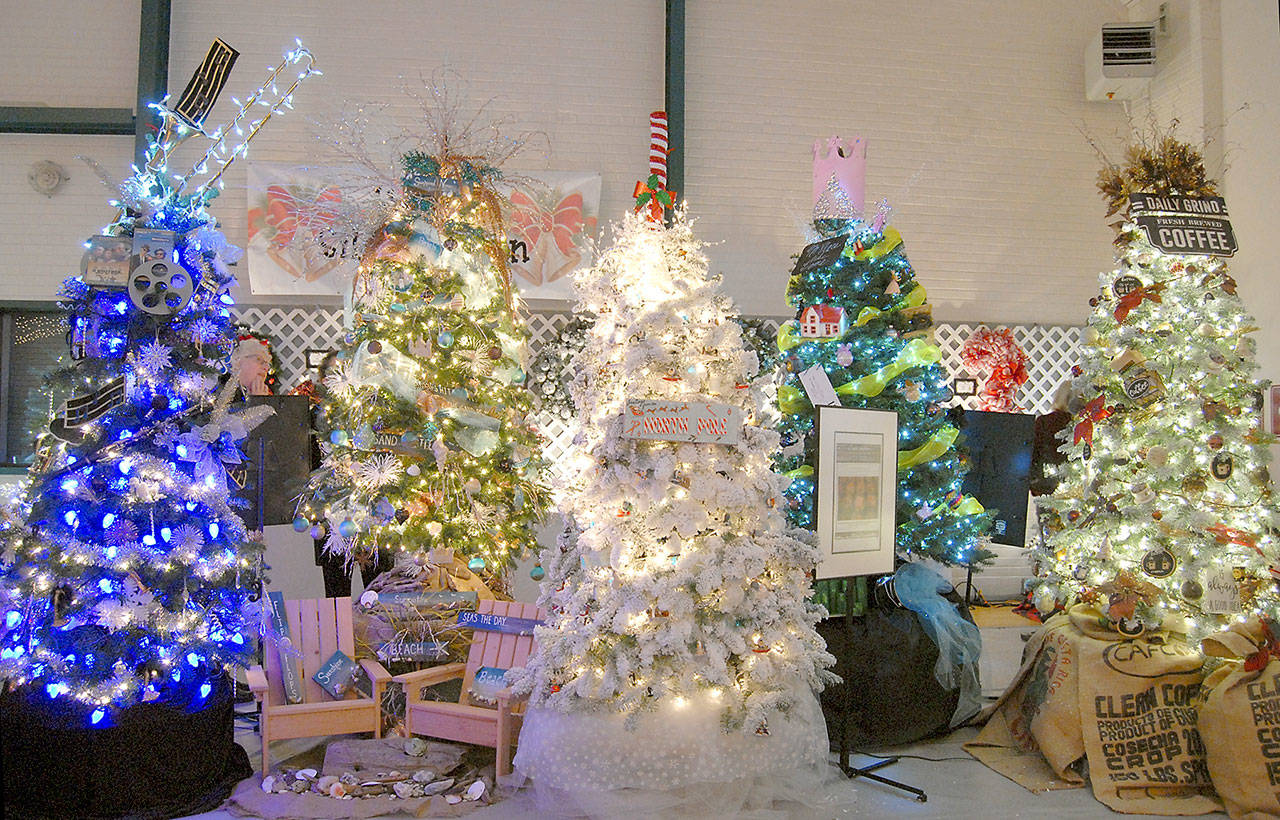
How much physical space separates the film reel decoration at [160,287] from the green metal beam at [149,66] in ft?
13.2

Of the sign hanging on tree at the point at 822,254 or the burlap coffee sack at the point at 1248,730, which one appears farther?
the sign hanging on tree at the point at 822,254

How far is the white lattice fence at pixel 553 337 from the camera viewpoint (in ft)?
21.9

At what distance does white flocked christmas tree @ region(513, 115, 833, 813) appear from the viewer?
3.22 metres

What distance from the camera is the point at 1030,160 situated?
25.0 ft

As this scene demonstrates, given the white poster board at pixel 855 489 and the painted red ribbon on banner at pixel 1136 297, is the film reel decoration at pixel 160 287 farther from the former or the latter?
the painted red ribbon on banner at pixel 1136 297

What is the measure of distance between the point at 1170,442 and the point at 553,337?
421 cm

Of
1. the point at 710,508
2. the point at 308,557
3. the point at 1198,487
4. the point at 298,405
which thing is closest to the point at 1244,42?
the point at 1198,487

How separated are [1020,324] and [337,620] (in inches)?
234

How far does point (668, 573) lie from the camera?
3352mm

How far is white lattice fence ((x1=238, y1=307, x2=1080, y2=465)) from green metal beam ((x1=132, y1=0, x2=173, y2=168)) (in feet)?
4.86

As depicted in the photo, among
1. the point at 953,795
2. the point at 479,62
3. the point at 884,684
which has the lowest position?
the point at 953,795

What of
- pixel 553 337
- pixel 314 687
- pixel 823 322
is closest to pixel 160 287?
pixel 314 687

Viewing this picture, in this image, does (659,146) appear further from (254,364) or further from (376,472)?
(254,364)

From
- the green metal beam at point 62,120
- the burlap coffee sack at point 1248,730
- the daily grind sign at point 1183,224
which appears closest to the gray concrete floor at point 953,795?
the burlap coffee sack at point 1248,730
